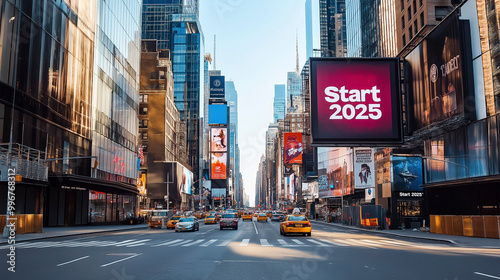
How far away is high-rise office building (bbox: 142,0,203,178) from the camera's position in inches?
7126

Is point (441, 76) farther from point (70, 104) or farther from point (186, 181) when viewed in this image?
point (186, 181)

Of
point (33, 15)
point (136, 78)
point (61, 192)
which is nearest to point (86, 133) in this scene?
point (61, 192)

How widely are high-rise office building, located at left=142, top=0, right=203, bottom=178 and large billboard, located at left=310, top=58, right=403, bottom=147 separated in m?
153

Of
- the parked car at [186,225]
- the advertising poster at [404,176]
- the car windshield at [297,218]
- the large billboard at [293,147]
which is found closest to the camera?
the car windshield at [297,218]

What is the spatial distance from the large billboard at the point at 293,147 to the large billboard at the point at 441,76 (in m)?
89.6

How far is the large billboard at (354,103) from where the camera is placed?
27656 mm

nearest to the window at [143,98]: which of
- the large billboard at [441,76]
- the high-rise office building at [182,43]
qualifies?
the high-rise office building at [182,43]

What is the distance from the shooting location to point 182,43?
181875 mm

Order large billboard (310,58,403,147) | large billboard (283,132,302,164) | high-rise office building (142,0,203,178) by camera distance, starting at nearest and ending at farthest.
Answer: large billboard (310,58,403,147) < large billboard (283,132,302,164) < high-rise office building (142,0,203,178)

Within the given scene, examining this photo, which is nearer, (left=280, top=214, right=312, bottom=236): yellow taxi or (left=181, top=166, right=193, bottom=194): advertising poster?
(left=280, top=214, right=312, bottom=236): yellow taxi

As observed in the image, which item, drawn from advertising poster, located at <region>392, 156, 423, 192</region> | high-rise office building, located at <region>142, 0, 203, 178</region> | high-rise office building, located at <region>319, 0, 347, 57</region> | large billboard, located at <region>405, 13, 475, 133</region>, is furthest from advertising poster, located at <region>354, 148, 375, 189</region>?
high-rise office building, located at <region>142, 0, 203, 178</region>

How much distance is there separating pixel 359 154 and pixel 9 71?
119 ft

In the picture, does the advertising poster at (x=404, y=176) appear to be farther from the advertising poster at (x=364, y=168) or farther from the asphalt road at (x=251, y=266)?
the asphalt road at (x=251, y=266)

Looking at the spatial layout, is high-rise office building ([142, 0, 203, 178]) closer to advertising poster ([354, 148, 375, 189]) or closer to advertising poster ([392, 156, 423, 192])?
advertising poster ([354, 148, 375, 189])
